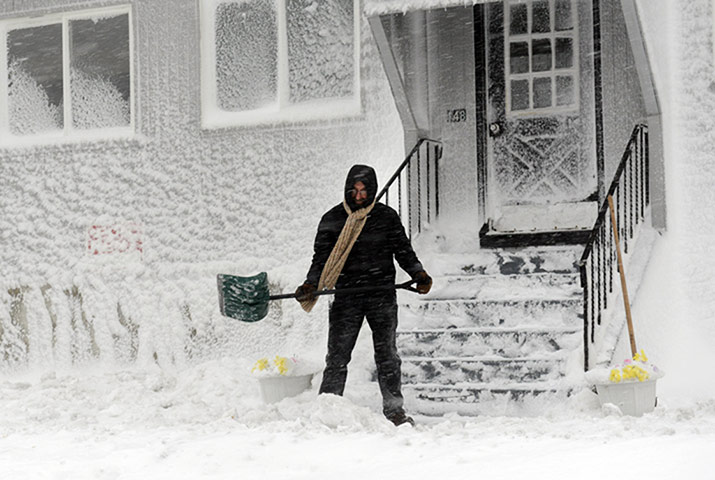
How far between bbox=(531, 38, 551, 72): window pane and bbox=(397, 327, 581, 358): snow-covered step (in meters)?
2.76

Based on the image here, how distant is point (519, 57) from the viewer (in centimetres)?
1038

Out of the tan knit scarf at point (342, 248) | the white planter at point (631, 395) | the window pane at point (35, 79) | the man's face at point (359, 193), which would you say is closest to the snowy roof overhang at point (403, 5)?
the man's face at point (359, 193)

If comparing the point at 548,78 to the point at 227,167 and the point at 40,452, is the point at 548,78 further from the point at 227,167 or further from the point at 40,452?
the point at 40,452

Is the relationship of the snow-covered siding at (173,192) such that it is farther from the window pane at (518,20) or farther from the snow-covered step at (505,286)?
the snow-covered step at (505,286)

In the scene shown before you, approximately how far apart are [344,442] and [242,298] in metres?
1.90

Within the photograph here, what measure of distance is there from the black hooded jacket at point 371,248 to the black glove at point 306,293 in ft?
0.12

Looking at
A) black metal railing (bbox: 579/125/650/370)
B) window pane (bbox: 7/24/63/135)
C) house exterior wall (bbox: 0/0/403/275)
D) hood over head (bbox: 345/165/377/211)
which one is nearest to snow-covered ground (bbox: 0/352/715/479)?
black metal railing (bbox: 579/125/650/370)

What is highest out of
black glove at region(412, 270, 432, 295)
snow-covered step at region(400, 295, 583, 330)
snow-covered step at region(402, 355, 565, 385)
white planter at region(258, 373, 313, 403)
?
black glove at region(412, 270, 432, 295)

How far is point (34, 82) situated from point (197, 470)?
24.4ft

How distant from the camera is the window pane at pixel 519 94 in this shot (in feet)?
33.9

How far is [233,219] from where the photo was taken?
11.1 metres

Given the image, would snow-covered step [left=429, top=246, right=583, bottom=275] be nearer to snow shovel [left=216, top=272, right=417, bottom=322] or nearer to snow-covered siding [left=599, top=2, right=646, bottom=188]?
snow-covered siding [left=599, top=2, right=646, bottom=188]

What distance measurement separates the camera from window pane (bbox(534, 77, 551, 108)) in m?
10.3

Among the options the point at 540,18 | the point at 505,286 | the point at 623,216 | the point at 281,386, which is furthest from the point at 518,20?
the point at 281,386
